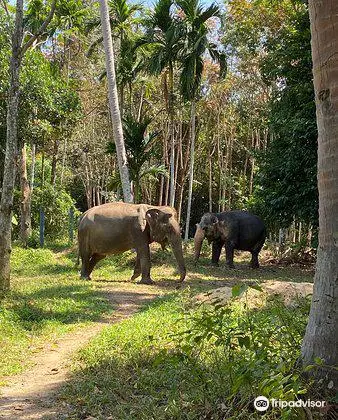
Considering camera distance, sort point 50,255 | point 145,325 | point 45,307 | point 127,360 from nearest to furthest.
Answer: point 127,360 < point 145,325 < point 45,307 < point 50,255

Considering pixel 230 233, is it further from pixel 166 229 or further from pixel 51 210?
pixel 51 210

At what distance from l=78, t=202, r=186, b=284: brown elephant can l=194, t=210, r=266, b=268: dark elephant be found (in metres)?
4.35

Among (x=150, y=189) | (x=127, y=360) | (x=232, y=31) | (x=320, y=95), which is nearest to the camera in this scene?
(x=320, y=95)

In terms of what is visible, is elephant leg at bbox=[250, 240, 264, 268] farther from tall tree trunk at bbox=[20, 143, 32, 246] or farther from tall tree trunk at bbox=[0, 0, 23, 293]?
tall tree trunk at bbox=[0, 0, 23, 293]

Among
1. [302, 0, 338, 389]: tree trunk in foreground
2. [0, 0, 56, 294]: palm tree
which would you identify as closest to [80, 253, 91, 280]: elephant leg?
[0, 0, 56, 294]: palm tree

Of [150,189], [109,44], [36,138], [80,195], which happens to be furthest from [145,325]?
[80,195]

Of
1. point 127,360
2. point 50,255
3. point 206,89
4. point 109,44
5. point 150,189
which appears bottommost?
point 127,360

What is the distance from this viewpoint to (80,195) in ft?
125

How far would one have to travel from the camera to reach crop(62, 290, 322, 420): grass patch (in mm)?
3500

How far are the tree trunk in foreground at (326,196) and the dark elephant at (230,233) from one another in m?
13.6

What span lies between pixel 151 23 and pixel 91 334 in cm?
1506

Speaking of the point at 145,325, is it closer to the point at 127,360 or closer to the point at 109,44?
the point at 127,360

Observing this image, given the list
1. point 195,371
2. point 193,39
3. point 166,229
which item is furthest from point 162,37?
point 195,371

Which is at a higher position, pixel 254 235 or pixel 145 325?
pixel 254 235
